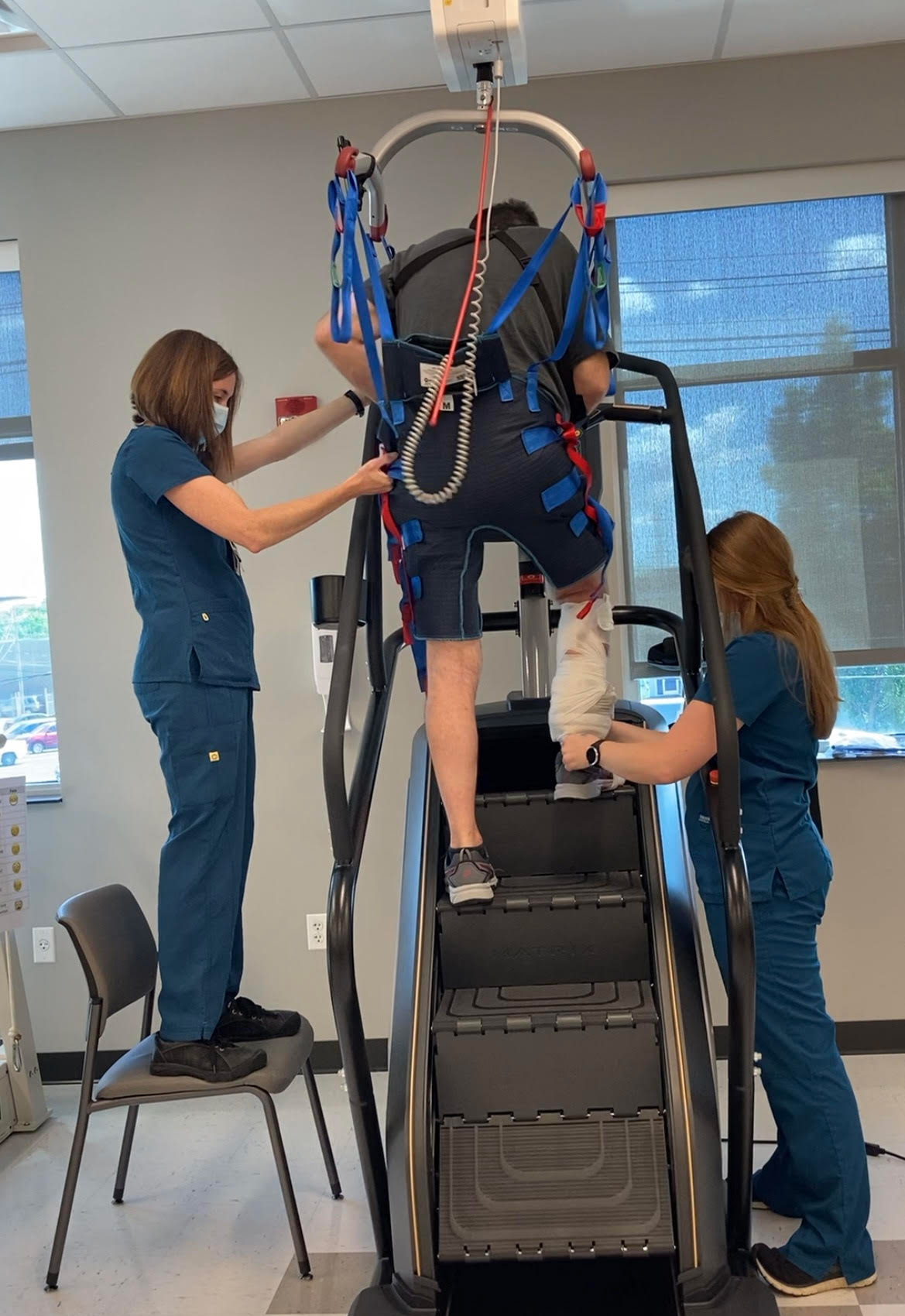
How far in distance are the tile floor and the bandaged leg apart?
3.92ft

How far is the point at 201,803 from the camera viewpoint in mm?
2475

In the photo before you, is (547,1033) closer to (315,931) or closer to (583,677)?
(583,677)

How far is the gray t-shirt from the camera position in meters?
2.08

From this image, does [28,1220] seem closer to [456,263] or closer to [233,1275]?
[233,1275]

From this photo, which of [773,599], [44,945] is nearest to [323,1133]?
[44,945]

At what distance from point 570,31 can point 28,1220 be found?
347 cm

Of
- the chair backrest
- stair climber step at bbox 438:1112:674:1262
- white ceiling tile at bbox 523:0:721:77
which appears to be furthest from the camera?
white ceiling tile at bbox 523:0:721:77

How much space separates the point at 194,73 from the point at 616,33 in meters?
1.25

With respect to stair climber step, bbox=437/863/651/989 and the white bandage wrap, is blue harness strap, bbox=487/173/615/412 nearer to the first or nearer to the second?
the white bandage wrap

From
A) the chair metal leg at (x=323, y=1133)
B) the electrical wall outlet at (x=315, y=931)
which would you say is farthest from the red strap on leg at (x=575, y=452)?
the electrical wall outlet at (x=315, y=931)

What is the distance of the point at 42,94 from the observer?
3590mm

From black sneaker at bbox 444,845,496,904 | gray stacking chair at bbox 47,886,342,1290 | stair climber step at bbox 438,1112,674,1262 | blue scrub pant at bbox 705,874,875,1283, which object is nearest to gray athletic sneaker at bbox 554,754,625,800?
black sneaker at bbox 444,845,496,904

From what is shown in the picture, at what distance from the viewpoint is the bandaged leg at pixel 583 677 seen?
2.21 m

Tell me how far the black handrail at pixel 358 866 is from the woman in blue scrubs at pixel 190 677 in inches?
15.2
